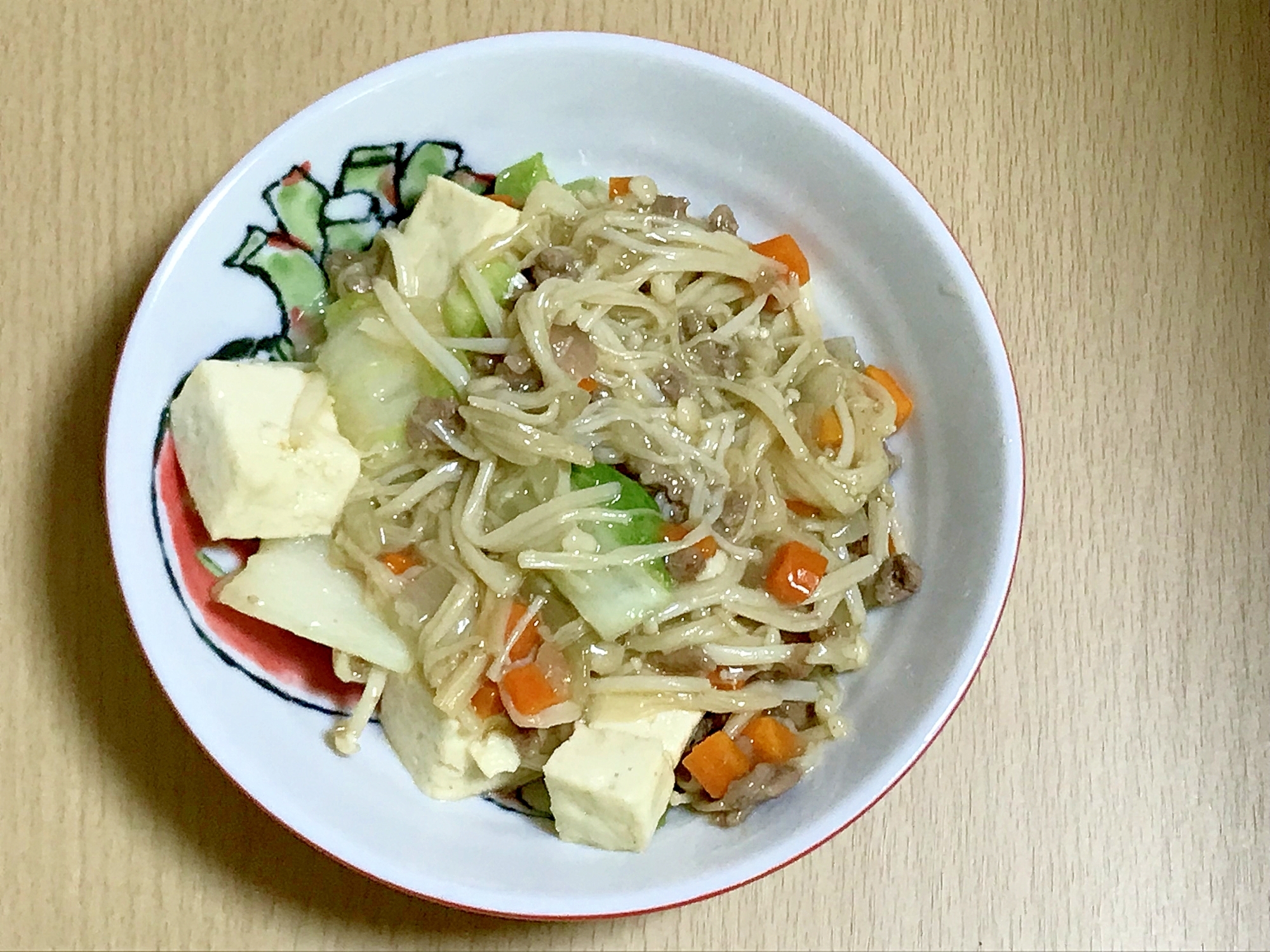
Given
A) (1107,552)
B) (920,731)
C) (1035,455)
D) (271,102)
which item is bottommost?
(920,731)

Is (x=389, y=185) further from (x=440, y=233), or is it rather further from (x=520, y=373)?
(x=520, y=373)

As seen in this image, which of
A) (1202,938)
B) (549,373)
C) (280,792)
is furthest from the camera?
(1202,938)

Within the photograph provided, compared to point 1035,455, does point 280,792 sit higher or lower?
lower

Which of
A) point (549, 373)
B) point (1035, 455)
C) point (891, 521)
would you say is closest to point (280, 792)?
point (549, 373)

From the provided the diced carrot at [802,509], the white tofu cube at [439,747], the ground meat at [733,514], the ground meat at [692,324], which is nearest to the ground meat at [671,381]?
the ground meat at [692,324]

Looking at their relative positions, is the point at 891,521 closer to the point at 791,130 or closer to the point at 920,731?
the point at 920,731

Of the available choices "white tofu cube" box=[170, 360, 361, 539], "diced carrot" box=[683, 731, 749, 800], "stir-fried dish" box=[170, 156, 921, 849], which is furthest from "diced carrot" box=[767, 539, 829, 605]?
"white tofu cube" box=[170, 360, 361, 539]
